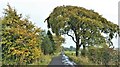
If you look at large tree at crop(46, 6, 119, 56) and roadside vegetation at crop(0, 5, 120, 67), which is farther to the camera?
large tree at crop(46, 6, 119, 56)

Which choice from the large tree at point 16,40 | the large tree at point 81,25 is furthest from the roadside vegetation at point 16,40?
the large tree at point 81,25

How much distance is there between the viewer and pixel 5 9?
65.3ft

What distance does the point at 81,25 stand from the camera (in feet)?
111

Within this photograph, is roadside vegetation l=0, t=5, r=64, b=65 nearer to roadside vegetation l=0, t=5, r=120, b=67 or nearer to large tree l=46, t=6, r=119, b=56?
roadside vegetation l=0, t=5, r=120, b=67

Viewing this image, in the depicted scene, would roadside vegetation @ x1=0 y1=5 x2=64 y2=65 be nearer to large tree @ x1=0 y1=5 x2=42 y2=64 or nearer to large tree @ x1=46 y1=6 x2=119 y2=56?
large tree @ x1=0 y1=5 x2=42 y2=64

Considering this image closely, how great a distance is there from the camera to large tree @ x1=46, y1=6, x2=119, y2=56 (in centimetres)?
3322

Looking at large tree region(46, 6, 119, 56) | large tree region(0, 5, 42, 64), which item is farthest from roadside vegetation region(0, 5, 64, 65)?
large tree region(46, 6, 119, 56)

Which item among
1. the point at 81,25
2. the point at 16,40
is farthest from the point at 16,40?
the point at 81,25

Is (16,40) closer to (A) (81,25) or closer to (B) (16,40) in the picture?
(B) (16,40)

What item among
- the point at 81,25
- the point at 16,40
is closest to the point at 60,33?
the point at 81,25

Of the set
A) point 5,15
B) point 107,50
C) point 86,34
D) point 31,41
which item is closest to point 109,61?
point 107,50

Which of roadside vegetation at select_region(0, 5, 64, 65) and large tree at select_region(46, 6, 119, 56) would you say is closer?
roadside vegetation at select_region(0, 5, 64, 65)

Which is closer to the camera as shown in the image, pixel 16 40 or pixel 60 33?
pixel 16 40

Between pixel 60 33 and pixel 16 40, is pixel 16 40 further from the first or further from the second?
pixel 60 33
